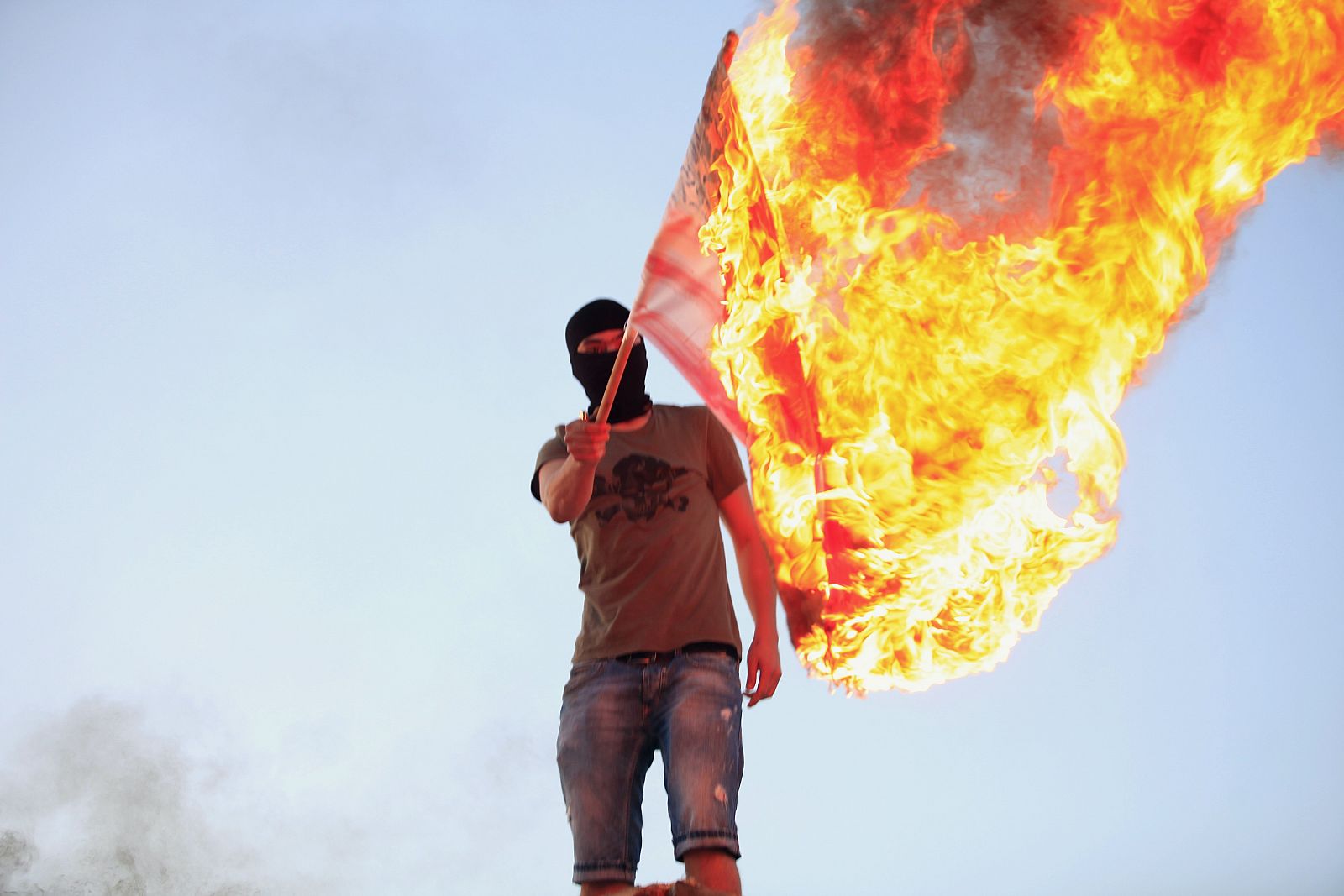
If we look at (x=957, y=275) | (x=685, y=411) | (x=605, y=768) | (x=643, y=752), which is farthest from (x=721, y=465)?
(x=957, y=275)

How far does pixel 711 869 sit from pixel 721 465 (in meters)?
1.48

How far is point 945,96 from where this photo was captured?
5652mm

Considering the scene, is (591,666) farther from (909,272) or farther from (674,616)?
(909,272)

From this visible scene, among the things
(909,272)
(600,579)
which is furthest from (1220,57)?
(600,579)

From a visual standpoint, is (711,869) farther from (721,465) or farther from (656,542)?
(721,465)

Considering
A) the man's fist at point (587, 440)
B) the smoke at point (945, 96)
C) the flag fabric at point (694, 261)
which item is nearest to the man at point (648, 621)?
the man's fist at point (587, 440)

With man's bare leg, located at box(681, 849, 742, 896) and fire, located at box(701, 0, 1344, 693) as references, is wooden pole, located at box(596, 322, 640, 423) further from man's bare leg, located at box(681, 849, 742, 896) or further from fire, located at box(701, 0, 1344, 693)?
man's bare leg, located at box(681, 849, 742, 896)

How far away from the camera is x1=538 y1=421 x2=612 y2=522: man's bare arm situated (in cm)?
404

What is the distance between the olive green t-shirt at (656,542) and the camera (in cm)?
408

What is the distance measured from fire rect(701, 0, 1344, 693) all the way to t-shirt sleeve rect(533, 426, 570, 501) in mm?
676

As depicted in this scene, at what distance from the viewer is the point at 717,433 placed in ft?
15.1

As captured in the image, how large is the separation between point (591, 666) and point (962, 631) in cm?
146

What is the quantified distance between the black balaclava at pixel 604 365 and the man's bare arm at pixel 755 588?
1.65ft

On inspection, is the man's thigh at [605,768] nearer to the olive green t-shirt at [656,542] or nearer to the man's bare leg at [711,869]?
Result: the olive green t-shirt at [656,542]
